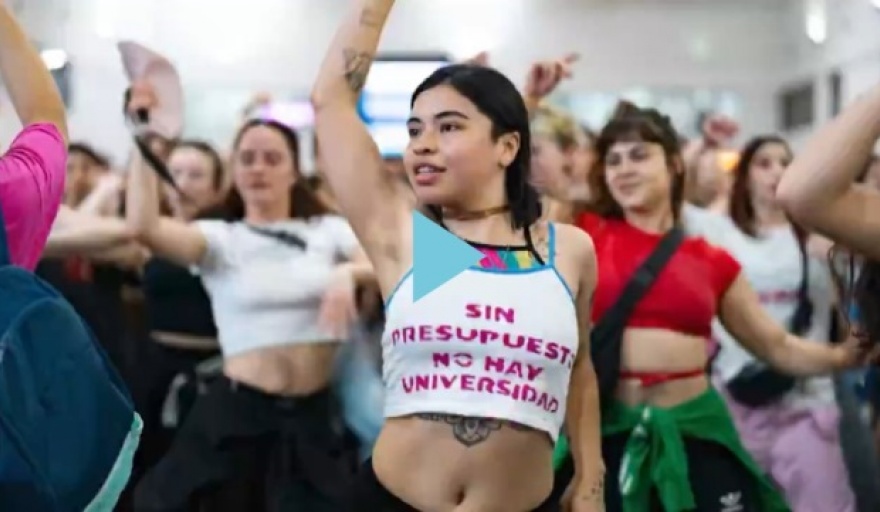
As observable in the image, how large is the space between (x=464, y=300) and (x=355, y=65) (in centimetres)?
44

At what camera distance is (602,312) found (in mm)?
2695

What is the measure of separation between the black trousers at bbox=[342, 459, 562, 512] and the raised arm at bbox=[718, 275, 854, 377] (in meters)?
0.89

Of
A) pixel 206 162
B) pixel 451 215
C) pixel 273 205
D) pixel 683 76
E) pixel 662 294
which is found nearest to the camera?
pixel 451 215

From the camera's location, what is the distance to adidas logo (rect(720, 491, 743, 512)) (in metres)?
2.66

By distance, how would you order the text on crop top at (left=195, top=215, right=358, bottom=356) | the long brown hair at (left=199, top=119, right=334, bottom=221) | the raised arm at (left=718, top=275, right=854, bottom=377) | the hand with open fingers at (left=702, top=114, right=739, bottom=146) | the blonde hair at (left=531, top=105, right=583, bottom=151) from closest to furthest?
1. the raised arm at (left=718, top=275, right=854, bottom=377)
2. the text on crop top at (left=195, top=215, right=358, bottom=356)
3. the long brown hair at (left=199, top=119, right=334, bottom=221)
4. the blonde hair at (left=531, top=105, right=583, bottom=151)
5. the hand with open fingers at (left=702, top=114, right=739, bottom=146)

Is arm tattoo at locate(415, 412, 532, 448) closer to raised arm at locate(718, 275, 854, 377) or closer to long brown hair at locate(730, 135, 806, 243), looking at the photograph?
raised arm at locate(718, 275, 854, 377)

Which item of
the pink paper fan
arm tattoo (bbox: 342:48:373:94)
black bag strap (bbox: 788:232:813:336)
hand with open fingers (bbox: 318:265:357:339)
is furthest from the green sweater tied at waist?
the pink paper fan

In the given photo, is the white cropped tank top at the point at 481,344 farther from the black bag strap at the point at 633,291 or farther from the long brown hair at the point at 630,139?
the long brown hair at the point at 630,139

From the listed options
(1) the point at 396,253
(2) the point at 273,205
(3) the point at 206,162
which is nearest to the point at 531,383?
(1) the point at 396,253

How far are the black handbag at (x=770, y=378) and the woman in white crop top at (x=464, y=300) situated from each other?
1.31 metres

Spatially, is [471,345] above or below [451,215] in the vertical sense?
below

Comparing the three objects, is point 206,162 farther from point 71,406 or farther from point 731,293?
point 71,406

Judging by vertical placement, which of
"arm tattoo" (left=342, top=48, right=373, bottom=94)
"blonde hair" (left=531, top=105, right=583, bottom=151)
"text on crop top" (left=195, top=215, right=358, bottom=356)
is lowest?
"text on crop top" (left=195, top=215, right=358, bottom=356)

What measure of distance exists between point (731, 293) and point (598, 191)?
1.21ft
